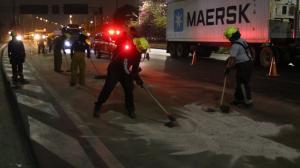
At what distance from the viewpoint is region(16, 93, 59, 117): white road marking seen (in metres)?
10.6

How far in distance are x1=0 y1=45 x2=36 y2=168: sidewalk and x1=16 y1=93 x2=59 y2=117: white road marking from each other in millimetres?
427

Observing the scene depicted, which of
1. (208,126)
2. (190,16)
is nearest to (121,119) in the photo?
(208,126)

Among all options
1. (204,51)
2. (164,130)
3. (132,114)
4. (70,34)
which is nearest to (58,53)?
(132,114)

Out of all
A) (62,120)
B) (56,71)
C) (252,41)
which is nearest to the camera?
(62,120)

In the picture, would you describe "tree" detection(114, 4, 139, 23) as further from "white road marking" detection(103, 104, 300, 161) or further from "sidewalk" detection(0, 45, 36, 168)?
"white road marking" detection(103, 104, 300, 161)

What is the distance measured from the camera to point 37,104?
11578 mm

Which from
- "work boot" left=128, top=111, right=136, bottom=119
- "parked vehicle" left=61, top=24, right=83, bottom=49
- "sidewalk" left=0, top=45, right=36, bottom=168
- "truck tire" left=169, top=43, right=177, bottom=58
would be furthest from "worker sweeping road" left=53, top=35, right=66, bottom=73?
"truck tire" left=169, top=43, right=177, bottom=58

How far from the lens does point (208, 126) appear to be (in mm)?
8961

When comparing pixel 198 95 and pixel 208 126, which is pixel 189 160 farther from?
pixel 198 95

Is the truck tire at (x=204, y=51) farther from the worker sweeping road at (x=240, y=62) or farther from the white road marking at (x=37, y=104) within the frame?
the worker sweeping road at (x=240, y=62)

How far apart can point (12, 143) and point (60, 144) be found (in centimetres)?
93

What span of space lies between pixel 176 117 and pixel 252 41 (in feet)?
47.9

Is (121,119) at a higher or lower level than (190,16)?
lower

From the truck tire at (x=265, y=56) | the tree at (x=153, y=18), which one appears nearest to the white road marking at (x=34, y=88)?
the truck tire at (x=265, y=56)
